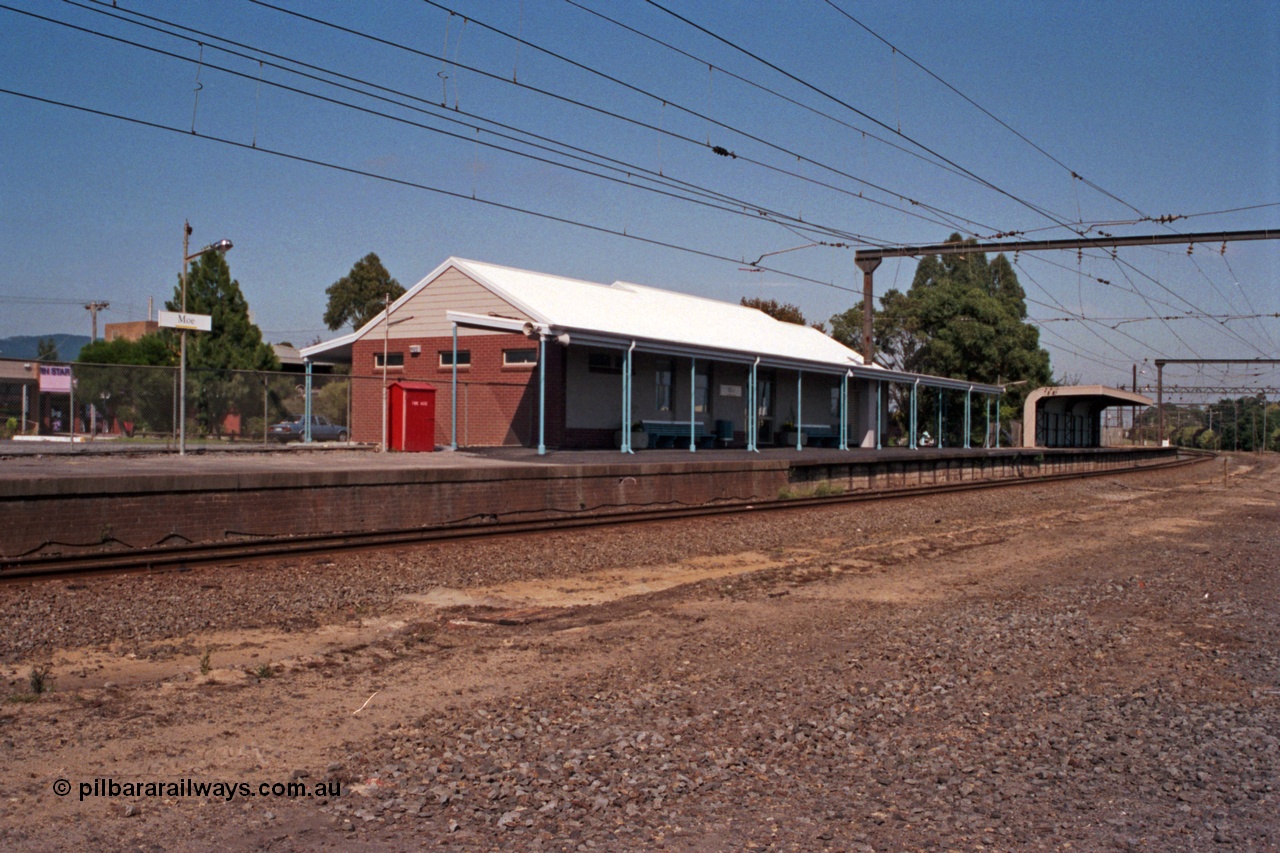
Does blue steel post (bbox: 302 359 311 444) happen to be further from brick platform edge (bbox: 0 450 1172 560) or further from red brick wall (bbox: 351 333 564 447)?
brick platform edge (bbox: 0 450 1172 560)

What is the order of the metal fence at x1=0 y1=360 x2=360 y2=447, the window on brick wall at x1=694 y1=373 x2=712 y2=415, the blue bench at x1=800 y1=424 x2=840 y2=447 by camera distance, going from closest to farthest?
1. the metal fence at x1=0 y1=360 x2=360 y2=447
2. the window on brick wall at x1=694 y1=373 x2=712 y2=415
3. the blue bench at x1=800 y1=424 x2=840 y2=447

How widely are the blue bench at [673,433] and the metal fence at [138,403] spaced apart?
10539 mm

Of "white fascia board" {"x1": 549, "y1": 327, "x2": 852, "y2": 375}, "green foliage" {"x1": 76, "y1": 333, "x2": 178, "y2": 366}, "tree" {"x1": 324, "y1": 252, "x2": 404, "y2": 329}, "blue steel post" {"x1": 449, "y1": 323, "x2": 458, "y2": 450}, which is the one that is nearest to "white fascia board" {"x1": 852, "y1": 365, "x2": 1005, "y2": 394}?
"white fascia board" {"x1": 549, "y1": 327, "x2": 852, "y2": 375}

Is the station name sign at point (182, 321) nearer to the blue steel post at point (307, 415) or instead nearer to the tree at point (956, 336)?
the blue steel post at point (307, 415)

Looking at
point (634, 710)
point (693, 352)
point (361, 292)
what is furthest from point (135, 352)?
point (634, 710)

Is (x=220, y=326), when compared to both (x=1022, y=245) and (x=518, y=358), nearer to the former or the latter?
(x=518, y=358)

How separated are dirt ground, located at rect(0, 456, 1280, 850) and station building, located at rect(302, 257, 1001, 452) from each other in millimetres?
14021

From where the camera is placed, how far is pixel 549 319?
2672cm

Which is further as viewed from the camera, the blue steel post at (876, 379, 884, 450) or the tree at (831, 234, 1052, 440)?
the tree at (831, 234, 1052, 440)

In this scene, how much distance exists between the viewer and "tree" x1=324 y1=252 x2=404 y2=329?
76.2 m

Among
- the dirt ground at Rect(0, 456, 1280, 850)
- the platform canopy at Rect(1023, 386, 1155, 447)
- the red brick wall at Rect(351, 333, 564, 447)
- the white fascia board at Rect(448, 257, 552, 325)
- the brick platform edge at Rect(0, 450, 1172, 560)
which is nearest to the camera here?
the dirt ground at Rect(0, 456, 1280, 850)

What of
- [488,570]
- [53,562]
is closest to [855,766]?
[488,570]

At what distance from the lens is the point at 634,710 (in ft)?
20.2

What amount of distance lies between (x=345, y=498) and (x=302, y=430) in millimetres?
12560
